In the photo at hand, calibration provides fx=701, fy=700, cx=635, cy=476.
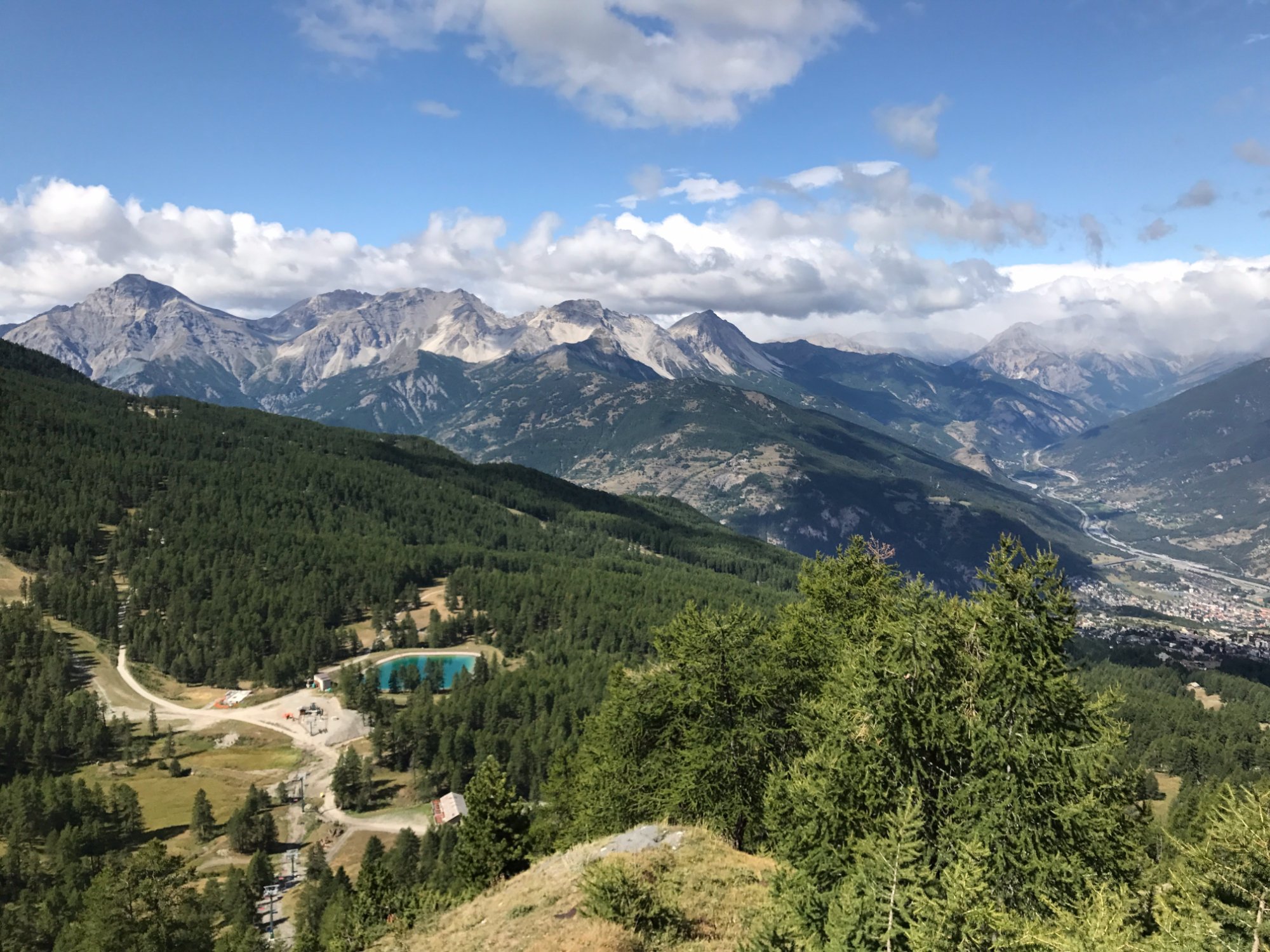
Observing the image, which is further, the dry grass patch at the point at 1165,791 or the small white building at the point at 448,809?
the dry grass patch at the point at 1165,791

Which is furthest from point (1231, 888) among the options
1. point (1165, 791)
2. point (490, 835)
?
point (1165, 791)

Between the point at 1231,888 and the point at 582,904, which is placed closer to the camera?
the point at 1231,888

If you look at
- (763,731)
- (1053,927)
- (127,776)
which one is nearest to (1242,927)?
(1053,927)

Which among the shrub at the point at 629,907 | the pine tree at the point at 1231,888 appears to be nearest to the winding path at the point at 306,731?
the shrub at the point at 629,907

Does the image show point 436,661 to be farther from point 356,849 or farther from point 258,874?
point 258,874

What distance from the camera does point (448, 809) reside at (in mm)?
106812

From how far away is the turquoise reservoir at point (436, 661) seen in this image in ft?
547

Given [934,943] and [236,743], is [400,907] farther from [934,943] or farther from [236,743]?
[236,743]

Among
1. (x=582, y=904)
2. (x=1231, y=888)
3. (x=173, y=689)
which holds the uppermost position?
(x=1231, y=888)

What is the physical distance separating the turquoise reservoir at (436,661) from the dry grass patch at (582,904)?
13697 centimetres

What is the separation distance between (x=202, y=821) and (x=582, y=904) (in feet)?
338

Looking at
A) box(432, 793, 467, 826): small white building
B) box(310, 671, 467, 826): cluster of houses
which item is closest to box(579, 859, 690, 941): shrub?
box(310, 671, 467, 826): cluster of houses

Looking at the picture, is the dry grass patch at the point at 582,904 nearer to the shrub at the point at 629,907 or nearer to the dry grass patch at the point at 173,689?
the shrub at the point at 629,907

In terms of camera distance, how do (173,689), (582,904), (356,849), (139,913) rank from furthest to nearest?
(173,689), (356,849), (139,913), (582,904)
